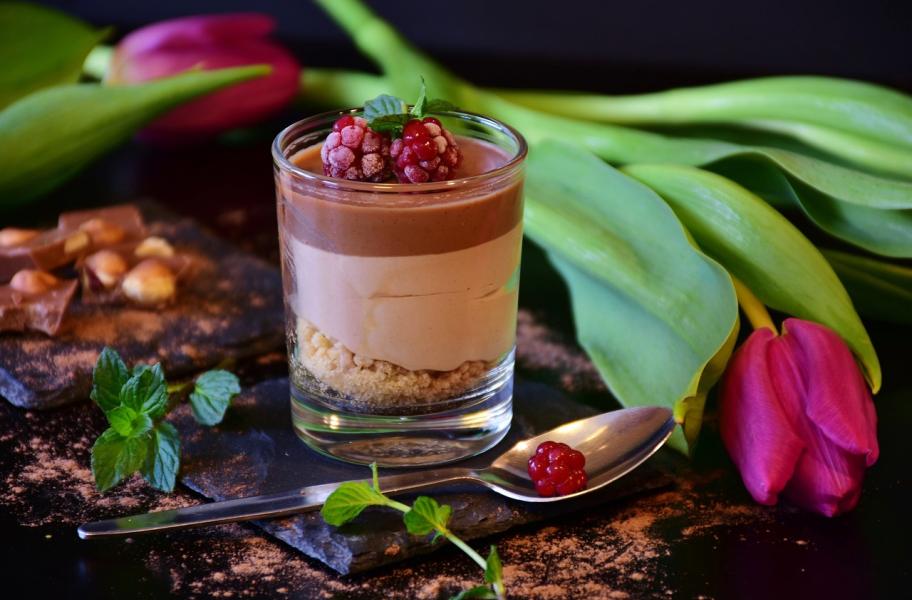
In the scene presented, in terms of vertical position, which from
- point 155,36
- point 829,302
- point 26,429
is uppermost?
point 155,36

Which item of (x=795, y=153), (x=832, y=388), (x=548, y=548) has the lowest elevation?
(x=548, y=548)

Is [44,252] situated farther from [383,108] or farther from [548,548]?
[548,548]

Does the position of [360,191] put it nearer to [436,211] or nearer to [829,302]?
[436,211]

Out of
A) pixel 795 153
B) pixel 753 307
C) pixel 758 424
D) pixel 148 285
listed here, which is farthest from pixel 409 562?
pixel 795 153

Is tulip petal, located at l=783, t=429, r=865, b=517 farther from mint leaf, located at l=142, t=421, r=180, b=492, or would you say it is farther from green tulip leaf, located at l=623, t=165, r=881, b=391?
Answer: mint leaf, located at l=142, t=421, r=180, b=492

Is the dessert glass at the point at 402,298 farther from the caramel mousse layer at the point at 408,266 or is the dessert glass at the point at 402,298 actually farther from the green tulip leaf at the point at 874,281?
the green tulip leaf at the point at 874,281

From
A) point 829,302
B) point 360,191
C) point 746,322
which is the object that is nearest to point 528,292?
point 746,322

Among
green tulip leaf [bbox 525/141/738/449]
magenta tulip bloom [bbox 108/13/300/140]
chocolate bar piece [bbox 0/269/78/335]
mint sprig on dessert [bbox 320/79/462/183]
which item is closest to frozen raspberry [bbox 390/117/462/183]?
mint sprig on dessert [bbox 320/79/462/183]

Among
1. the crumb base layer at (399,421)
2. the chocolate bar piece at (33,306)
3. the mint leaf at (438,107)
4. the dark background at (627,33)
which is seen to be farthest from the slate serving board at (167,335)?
the dark background at (627,33)
